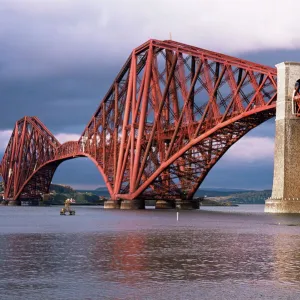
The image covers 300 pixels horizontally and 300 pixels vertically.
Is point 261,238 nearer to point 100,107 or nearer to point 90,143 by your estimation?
point 100,107

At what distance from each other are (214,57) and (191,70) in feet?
34.7

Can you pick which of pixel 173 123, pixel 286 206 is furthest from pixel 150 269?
pixel 173 123

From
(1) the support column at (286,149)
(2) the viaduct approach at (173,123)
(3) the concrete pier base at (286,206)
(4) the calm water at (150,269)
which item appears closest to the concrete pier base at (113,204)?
(2) the viaduct approach at (173,123)

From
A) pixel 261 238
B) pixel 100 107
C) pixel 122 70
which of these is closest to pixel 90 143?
pixel 100 107

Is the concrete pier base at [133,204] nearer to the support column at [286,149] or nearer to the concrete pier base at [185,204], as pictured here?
the concrete pier base at [185,204]

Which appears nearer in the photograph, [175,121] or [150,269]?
[150,269]

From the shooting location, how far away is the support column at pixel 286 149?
83500 millimetres

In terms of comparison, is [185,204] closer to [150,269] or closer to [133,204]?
[133,204]

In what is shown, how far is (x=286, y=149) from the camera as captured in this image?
84.3 metres

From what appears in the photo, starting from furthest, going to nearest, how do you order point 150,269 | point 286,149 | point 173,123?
point 173,123, point 286,149, point 150,269

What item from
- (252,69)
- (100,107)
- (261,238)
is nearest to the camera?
(261,238)

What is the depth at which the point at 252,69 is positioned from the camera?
9494 centimetres

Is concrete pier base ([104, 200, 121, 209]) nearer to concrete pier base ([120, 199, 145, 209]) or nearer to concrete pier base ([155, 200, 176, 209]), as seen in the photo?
concrete pier base ([120, 199, 145, 209])

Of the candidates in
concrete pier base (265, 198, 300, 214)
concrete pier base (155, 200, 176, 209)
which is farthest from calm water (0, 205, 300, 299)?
concrete pier base (155, 200, 176, 209)
